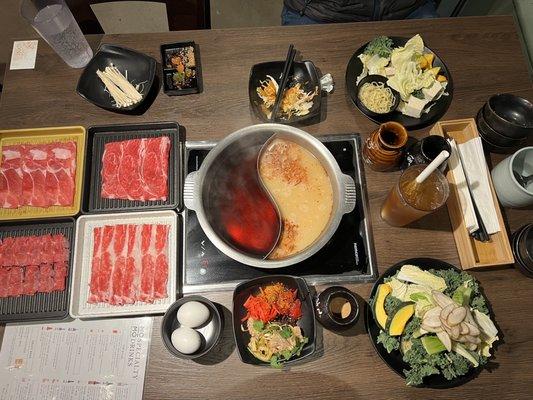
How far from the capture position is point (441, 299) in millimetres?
1468

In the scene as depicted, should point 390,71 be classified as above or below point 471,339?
above

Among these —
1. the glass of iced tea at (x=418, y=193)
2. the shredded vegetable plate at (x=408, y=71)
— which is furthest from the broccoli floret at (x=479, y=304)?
the shredded vegetable plate at (x=408, y=71)

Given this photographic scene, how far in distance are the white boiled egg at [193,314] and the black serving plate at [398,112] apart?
3.70 ft

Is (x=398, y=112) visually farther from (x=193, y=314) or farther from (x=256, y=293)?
(x=193, y=314)

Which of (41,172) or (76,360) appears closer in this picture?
(76,360)

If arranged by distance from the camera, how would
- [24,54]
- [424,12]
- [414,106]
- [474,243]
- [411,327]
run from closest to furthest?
[411,327] < [474,243] < [414,106] < [24,54] < [424,12]

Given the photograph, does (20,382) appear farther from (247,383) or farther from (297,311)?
(297,311)

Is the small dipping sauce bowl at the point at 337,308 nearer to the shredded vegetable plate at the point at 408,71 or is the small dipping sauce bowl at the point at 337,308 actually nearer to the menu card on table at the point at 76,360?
the menu card on table at the point at 76,360

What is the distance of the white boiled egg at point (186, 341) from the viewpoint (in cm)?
151

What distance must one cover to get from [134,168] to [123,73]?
517 millimetres

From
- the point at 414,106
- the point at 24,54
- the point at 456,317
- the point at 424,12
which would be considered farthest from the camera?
the point at 424,12

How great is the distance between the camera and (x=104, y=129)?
75.7 inches

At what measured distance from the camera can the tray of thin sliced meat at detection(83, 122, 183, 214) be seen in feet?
6.04

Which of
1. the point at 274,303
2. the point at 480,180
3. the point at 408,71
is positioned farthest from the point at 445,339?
the point at 408,71
